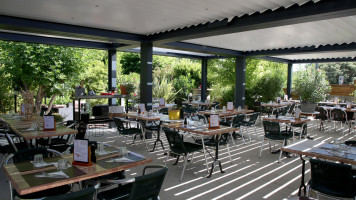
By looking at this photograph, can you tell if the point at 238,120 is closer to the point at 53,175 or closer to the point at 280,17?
the point at 280,17

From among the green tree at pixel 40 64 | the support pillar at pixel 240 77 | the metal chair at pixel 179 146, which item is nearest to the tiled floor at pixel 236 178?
the metal chair at pixel 179 146

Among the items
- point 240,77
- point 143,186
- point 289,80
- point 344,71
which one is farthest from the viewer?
point 344,71

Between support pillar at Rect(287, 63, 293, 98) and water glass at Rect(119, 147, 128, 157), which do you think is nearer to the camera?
water glass at Rect(119, 147, 128, 157)

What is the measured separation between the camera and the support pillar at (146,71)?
7914 mm

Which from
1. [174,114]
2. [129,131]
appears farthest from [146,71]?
[174,114]

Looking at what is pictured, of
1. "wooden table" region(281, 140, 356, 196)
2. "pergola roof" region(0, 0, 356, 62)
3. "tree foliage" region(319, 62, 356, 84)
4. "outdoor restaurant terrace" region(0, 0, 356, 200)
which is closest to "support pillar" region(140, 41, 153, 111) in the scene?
"outdoor restaurant terrace" region(0, 0, 356, 200)

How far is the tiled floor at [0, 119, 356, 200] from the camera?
3885 millimetres

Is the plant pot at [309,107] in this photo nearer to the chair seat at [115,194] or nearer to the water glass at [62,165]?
the chair seat at [115,194]

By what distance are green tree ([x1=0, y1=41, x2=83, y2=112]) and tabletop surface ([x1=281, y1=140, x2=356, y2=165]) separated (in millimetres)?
7681

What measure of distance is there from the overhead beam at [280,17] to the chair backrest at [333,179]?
2.60m

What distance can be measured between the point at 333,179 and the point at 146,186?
6.33ft

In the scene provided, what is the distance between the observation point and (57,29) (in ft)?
20.6

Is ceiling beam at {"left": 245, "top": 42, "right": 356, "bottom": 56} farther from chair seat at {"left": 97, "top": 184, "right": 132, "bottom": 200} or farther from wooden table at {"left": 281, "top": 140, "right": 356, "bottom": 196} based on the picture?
chair seat at {"left": 97, "top": 184, "right": 132, "bottom": 200}

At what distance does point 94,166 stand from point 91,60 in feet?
26.9
